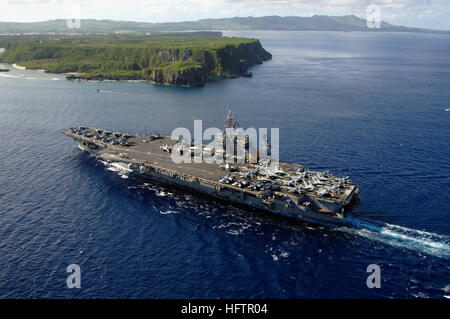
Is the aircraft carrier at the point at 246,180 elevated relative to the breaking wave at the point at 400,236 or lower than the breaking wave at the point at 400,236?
elevated

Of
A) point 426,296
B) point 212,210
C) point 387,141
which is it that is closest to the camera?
point 426,296

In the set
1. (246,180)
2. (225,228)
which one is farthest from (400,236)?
(246,180)

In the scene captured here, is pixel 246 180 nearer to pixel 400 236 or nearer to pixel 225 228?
pixel 225 228

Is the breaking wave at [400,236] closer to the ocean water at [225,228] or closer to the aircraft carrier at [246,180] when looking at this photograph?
the ocean water at [225,228]

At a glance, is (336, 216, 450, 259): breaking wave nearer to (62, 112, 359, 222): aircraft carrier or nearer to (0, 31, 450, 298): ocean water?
(0, 31, 450, 298): ocean water

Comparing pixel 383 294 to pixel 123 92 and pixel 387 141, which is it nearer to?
pixel 387 141

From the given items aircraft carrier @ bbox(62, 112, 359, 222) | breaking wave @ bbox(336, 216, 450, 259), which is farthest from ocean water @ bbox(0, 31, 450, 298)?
aircraft carrier @ bbox(62, 112, 359, 222)

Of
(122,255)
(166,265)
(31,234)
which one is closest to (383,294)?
(166,265)

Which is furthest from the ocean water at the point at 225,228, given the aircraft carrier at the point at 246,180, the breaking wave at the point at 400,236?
the aircraft carrier at the point at 246,180
